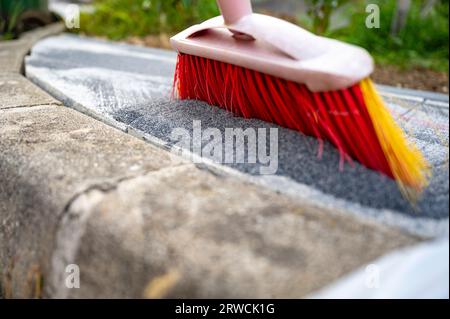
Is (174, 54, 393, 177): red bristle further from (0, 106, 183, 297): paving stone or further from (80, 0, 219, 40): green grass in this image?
(80, 0, 219, 40): green grass

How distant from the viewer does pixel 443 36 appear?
10.4 ft

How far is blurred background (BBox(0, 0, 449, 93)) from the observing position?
2918 millimetres

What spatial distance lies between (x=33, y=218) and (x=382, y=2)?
335cm

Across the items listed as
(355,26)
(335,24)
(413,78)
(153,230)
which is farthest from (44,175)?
(335,24)

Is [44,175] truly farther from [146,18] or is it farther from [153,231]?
[146,18]

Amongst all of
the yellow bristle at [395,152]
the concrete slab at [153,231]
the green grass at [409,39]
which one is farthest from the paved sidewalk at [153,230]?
the green grass at [409,39]

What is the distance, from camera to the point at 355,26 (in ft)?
11.1

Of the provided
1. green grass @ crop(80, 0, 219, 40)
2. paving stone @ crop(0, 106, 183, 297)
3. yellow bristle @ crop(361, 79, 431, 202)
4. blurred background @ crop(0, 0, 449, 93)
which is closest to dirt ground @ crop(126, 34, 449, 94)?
blurred background @ crop(0, 0, 449, 93)

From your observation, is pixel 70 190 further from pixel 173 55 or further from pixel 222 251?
pixel 173 55

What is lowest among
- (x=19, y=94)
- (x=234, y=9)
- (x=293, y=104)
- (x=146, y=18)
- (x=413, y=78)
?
(x=413, y=78)

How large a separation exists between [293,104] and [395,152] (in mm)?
229

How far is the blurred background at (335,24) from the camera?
292cm

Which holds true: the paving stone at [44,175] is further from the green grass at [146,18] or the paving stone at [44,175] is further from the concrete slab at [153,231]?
the green grass at [146,18]

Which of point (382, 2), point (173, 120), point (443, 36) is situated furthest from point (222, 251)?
point (382, 2)
